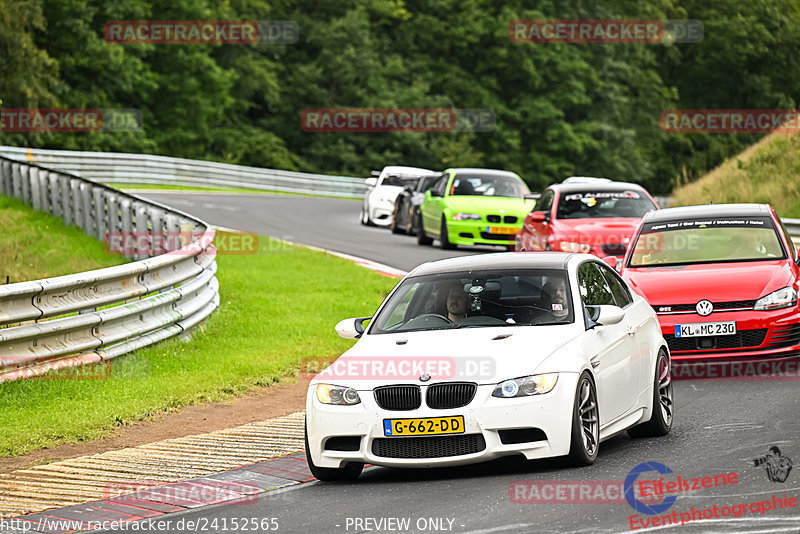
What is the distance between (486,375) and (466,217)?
1772 cm

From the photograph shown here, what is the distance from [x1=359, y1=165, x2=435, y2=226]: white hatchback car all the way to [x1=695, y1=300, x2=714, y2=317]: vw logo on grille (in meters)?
21.6

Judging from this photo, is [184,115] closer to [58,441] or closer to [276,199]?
[276,199]

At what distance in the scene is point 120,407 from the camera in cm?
1133

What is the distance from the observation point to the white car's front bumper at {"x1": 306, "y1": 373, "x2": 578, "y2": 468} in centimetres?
835

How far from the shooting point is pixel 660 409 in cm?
1000

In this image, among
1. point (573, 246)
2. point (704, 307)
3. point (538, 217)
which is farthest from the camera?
point (538, 217)

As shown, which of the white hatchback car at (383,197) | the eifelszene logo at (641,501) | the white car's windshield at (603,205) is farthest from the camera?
the white hatchback car at (383,197)

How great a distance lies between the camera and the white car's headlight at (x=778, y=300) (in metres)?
12.9

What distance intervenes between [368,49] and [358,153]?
198 inches

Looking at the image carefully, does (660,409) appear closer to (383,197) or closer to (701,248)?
(701,248)

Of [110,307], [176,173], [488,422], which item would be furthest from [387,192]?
[488,422]

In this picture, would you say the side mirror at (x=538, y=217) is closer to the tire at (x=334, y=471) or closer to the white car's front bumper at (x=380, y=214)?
the tire at (x=334, y=471)

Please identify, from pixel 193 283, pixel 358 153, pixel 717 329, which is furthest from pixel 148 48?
pixel 717 329

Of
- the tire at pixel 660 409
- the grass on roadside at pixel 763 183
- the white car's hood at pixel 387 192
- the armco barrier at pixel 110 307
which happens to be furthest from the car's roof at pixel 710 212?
the white car's hood at pixel 387 192
